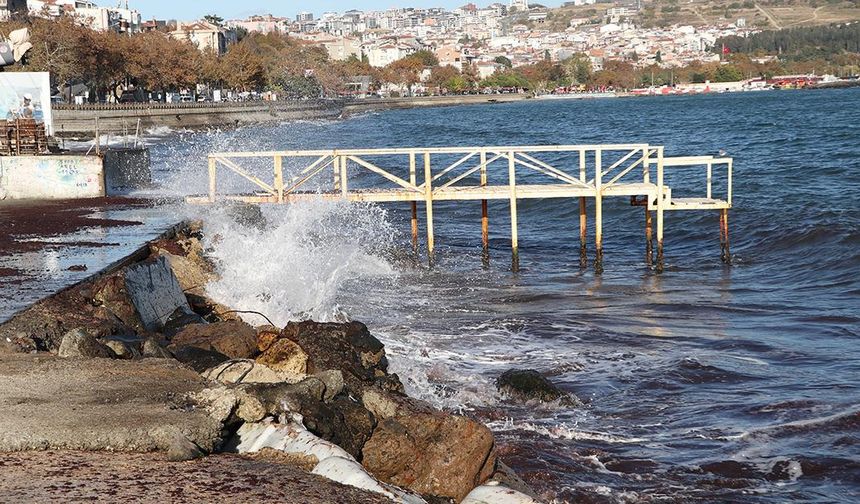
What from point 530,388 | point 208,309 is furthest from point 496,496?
point 208,309

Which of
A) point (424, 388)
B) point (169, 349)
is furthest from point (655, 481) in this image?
point (169, 349)

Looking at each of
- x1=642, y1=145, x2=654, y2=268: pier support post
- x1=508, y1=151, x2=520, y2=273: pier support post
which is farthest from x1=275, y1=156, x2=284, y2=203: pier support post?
x1=642, y1=145, x2=654, y2=268: pier support post

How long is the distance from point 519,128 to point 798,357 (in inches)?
3328

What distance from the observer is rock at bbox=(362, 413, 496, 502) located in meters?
8.41

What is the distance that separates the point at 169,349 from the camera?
34.8ft

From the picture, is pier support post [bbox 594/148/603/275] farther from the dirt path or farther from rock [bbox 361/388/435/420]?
the dirt path

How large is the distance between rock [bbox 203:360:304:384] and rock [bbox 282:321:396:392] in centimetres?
105

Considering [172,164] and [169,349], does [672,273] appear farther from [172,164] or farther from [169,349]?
[172,164]

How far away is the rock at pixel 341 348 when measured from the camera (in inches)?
427

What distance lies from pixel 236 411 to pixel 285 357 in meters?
2.51

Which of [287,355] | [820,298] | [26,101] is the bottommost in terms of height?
[820,298]

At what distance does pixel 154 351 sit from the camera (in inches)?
397

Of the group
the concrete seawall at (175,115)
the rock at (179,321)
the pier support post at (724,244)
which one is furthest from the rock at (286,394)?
the concrete seawall at (175,115)

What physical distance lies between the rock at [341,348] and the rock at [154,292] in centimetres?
220
